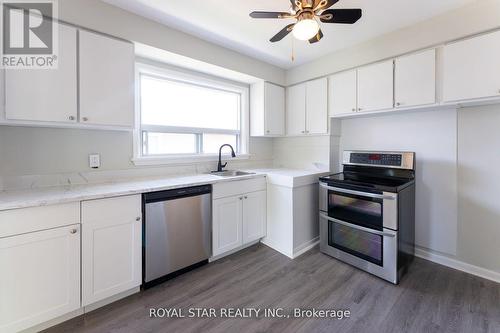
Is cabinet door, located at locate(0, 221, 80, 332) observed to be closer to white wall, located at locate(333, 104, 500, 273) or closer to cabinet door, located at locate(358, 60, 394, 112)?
cabinet door, located at locate(358, 60, 394, 112)

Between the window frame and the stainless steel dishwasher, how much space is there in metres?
0.69

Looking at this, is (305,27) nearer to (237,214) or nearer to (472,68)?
(472,68)

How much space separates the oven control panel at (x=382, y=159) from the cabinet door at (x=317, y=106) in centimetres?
50

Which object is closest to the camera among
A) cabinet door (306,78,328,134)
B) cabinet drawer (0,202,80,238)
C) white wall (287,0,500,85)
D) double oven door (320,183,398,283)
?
cabinet drawer (0,202,80,238)

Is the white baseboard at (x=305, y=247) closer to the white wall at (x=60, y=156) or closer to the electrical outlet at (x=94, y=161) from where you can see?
the white wall at (x=60, y=156)

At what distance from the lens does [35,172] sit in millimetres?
1850

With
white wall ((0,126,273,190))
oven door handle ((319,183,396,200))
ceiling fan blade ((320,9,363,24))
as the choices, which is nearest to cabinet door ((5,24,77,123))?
white wall ((0,126,273,190))

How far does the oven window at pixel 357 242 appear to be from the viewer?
85.3 inches

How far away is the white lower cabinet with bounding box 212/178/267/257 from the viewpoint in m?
2.41

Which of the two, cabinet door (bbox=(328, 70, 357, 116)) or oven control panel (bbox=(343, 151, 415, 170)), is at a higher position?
cabinet door (bbox=(328, 70, 357, 116))

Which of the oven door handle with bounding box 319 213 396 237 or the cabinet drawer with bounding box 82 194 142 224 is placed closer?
the cabinet drawer with bounding box 82 194 142 224

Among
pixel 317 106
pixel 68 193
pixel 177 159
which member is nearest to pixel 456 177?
pixel 317 106

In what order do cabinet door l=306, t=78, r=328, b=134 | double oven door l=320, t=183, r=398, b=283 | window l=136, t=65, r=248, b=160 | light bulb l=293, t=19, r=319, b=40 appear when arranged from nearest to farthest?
light bulb l=293, t=19, r=319, b=40, double oven door l=320, t=183, r=398, b=283, window l=136, t=65, r=248, b=160, cabinet door l=306, t=78, r=328, b=134

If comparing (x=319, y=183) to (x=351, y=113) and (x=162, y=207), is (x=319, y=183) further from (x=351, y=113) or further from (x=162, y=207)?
(x=162, y=207)
